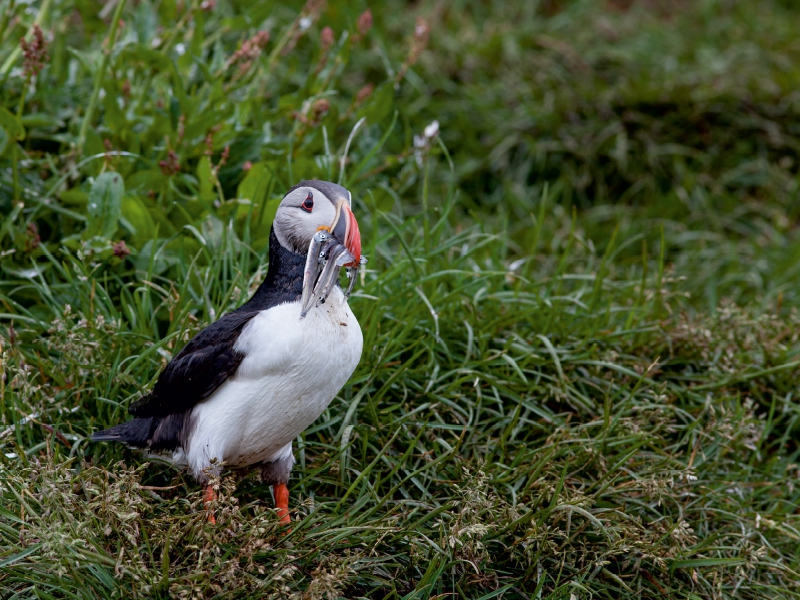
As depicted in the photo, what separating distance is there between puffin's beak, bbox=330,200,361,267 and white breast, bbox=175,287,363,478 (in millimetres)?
204

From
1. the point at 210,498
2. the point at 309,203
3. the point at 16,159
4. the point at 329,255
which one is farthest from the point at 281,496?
the point at 16,159

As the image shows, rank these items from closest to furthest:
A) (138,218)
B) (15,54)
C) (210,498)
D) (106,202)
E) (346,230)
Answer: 1. (346,230)
2. (210,498)
3. (106,202)
4. (138,218)
5. (15,54)

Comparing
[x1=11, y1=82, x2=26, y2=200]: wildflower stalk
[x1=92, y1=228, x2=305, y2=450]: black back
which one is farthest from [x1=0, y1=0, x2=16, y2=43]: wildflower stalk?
[x1=92, y1=228, x2=305, y2=450]: black back

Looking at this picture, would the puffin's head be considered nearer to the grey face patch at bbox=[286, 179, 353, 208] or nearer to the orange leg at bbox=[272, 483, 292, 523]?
the grey face patch at bbox=[286, 179, 353, 208]

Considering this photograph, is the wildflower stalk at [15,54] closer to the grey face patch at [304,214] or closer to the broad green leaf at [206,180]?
the broad green leaf at [206,180]

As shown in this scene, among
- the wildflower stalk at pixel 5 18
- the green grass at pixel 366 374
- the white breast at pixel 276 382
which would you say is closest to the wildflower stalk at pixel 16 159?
the green grass at pixel 366 374

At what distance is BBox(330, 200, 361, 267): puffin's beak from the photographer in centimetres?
240

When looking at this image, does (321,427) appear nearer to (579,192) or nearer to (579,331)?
(579,331)

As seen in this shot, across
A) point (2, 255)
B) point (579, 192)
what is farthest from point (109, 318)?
point (579, 192)

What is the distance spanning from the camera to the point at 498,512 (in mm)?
2752

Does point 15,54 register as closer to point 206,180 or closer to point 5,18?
point 5,18

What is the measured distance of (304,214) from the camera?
98.2 inches

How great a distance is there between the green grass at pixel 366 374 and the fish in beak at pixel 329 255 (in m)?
0.58

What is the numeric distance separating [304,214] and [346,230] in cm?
17
